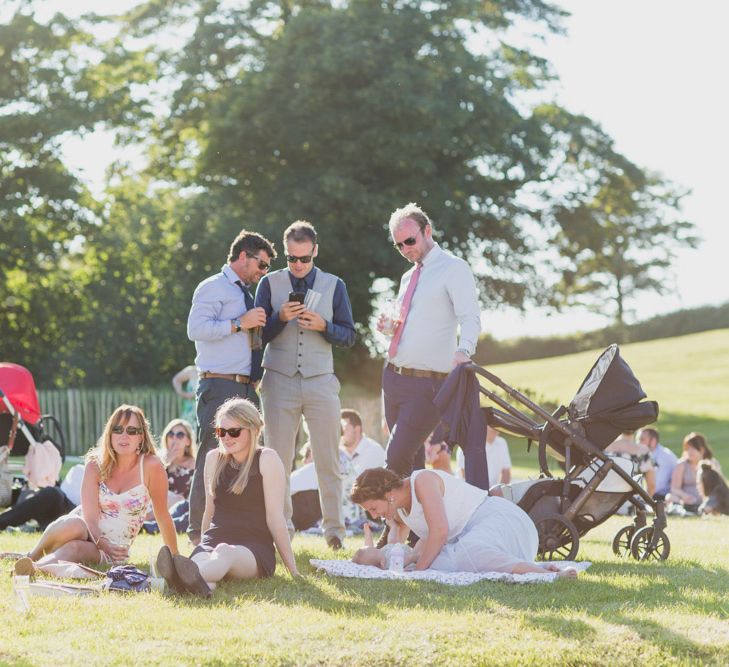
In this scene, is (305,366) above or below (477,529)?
above

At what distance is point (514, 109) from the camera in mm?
28578

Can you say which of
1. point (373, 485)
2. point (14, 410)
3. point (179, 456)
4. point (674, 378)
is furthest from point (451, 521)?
point (674, 378)

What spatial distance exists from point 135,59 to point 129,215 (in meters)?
3.61

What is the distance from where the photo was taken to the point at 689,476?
15.7 metres

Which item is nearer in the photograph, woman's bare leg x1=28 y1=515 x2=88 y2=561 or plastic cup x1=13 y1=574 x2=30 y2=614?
plastic cup x1=13 y1=574 x2=30 y2=614

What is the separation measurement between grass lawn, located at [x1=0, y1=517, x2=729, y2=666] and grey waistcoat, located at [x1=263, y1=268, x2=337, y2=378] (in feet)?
6.34

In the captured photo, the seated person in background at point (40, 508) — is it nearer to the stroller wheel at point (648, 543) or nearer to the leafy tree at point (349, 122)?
the stroller wheel at point (648, 543)

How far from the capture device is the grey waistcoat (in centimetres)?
891

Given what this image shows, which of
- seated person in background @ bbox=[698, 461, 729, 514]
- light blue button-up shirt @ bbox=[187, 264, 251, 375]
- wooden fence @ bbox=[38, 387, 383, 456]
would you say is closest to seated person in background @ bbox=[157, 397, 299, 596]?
light blue button-up shirt @ bbox=[187, 264, 251, 375]

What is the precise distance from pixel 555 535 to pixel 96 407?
61.3 ft

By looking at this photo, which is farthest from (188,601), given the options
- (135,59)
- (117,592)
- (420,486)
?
(135,59)

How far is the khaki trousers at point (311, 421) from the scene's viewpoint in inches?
351

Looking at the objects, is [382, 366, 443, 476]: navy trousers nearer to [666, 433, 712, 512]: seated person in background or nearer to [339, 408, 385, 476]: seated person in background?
[339, 408, 385, 476]: seated person in background

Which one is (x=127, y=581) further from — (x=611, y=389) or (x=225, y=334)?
(x=611, y=389)
